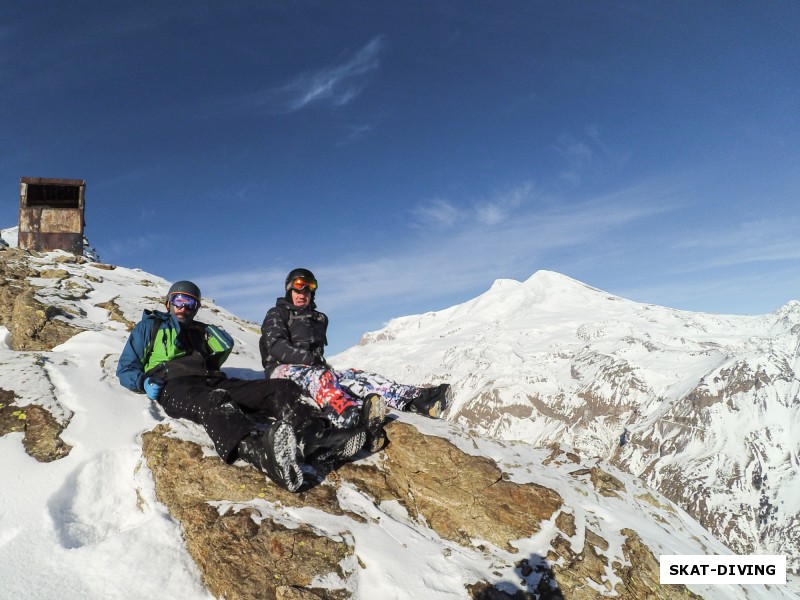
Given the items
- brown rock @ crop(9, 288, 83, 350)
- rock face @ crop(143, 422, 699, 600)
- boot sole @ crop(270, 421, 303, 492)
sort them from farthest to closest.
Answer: brown rock @ crop(9, 288, 83, 350), boot sole @ crop(270, 421, 303, 492), rock face @ crop(143, 422, 699, 600)

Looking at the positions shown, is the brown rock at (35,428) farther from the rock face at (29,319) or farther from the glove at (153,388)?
the rock face at (29,319)

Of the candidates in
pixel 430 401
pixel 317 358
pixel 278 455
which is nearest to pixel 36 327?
pixel 317 358

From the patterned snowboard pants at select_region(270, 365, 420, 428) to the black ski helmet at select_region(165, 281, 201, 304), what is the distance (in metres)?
2.08

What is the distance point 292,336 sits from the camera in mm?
8234

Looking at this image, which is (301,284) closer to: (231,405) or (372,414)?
(231,405)

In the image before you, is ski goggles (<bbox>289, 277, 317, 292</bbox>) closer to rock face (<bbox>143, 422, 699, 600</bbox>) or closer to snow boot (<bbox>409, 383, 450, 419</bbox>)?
snow boot (<bbox>409, 383, 450, 419</bbox>)

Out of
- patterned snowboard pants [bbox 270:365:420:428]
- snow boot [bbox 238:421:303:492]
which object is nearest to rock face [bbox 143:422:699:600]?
snow boot [bbox 238:421:303:492]

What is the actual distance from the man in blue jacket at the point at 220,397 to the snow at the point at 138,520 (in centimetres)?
49

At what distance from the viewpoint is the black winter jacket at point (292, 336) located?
25.2 feet

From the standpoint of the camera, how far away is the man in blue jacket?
17.7 feet

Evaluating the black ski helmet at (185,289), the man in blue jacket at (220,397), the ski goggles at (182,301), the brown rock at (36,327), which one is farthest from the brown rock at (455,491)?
the brown rock at (36,327)

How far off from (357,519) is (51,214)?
2214cm

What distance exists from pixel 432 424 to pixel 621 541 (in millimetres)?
3382

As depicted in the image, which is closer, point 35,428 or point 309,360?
point 35,428
